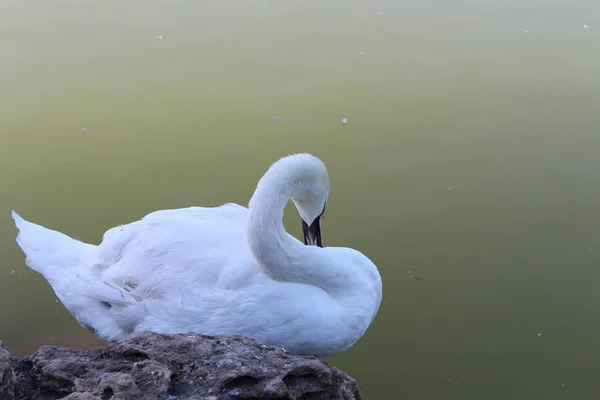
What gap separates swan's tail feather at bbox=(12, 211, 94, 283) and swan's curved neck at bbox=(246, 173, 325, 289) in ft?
3.68

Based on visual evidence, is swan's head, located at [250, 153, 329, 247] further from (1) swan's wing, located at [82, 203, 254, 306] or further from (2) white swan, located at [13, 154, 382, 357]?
(1) swan's wing, located at [82, 203, 254, 306]

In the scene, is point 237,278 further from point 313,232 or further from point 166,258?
point 313,232

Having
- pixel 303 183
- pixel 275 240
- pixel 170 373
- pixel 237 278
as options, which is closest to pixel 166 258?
pixel 237 278

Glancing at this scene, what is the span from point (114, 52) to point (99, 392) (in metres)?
5.20

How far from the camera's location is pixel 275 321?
3010 mm

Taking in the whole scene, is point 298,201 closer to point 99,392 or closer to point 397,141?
point 99,392

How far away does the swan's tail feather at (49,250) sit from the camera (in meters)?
3.60

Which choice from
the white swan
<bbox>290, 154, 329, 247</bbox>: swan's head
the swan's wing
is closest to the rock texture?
the white swan

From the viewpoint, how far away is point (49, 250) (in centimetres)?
369

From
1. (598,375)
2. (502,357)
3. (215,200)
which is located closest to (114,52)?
(215,200)

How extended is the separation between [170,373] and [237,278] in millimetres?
1071

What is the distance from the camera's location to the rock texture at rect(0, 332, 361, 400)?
203 cm

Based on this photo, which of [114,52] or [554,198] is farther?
[114,52]

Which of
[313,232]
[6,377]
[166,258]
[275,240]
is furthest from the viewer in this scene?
[313,232]
